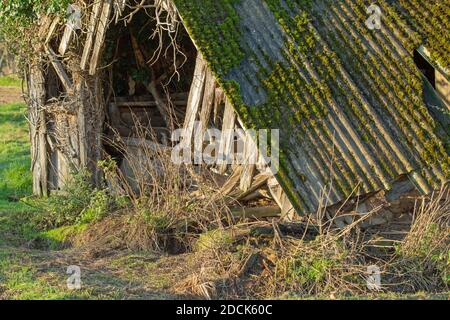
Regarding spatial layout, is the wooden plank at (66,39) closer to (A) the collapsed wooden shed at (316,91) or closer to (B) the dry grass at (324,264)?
(A) the collapsed wooden shed at (316,91)

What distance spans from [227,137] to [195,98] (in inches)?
30.2

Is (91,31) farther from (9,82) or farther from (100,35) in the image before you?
(9,82)

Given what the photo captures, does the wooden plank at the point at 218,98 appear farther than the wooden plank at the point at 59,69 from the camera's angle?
No

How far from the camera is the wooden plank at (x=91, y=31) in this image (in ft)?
37.2

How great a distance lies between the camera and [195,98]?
10.6 metres

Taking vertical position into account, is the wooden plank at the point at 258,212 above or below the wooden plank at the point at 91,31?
below

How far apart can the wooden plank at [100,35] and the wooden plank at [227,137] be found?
7.59 feet

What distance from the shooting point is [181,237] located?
1041 cm

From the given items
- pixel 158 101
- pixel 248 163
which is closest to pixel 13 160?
pixel 158 101

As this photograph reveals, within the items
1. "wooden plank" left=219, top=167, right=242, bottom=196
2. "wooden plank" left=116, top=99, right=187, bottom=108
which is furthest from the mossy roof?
"wooden plank" left=116, top=99, right=187, bottom=108

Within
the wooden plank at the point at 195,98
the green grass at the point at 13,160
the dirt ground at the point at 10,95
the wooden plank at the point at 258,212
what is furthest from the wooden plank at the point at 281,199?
the dirt ground at the point at 10,95

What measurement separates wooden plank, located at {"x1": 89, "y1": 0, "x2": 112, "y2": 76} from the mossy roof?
152 cm

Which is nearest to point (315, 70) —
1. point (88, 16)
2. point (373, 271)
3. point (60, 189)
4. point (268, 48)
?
point (268, 48)
